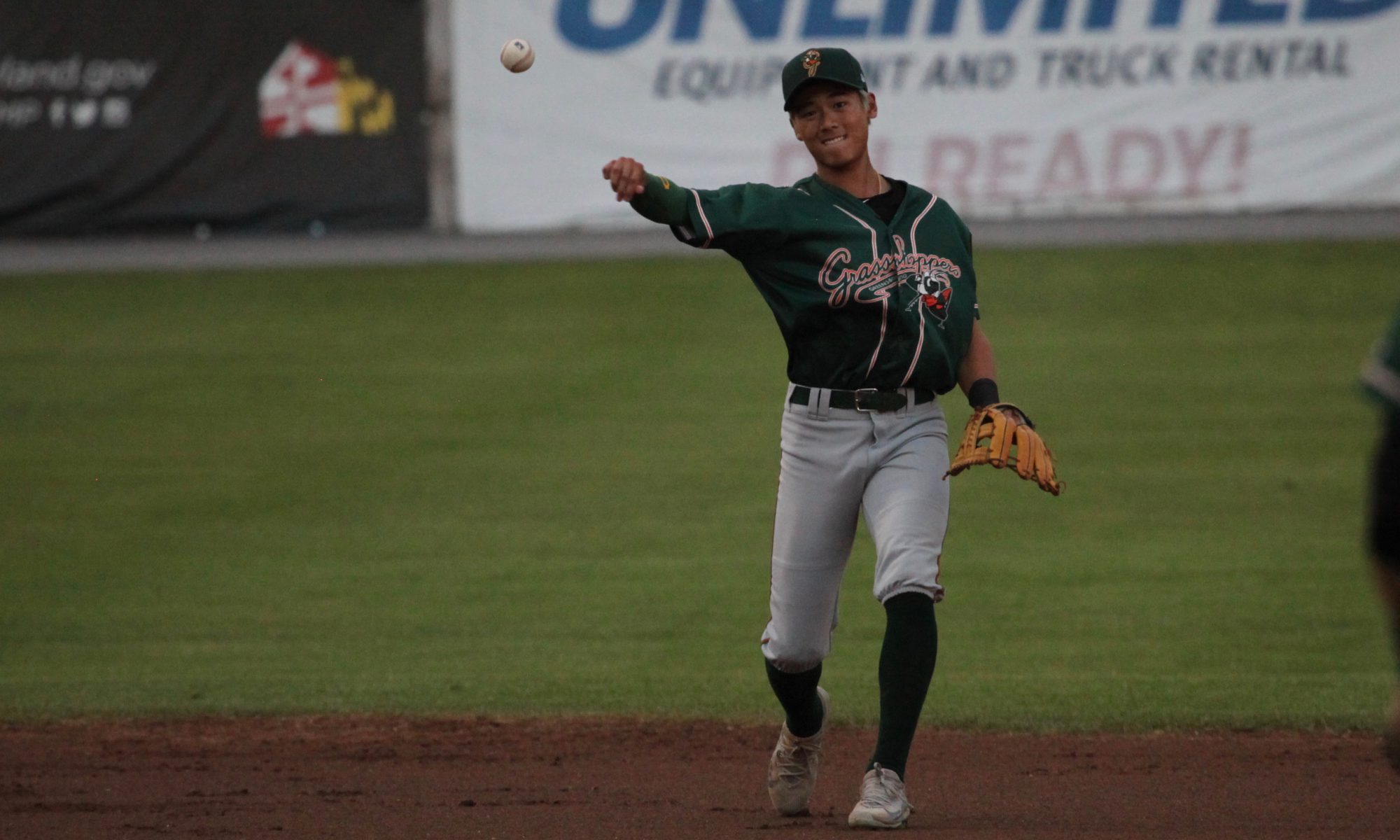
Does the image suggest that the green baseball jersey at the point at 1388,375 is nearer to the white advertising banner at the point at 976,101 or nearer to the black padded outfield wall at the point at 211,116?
the white advertising banner at the point at 976,101

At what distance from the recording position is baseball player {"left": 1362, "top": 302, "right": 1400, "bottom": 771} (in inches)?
91.4

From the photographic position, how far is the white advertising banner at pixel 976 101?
654 inches

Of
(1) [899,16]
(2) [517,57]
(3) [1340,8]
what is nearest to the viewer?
(2) [517,57]

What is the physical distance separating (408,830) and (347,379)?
27.7 feet

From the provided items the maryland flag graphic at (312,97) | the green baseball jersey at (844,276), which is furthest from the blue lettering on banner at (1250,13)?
the green baseball jersey at (844,276)

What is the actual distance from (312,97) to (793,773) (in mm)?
14561

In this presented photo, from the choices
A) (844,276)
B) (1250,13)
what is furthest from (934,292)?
(1250,13)

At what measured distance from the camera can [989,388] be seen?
14.8ft

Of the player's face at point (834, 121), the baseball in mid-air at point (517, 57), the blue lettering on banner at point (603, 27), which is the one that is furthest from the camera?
the blue lettering on banner at point (603, 27)

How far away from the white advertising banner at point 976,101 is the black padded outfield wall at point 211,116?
0.81 meters

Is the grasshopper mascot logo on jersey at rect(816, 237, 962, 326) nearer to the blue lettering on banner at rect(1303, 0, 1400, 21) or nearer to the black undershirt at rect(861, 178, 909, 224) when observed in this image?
the black undershirt at rect(861, 178, 909, 224)

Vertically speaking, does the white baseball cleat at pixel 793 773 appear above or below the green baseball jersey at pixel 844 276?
below

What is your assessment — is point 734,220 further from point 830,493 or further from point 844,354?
point 830,493

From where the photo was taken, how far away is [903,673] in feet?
13.8
